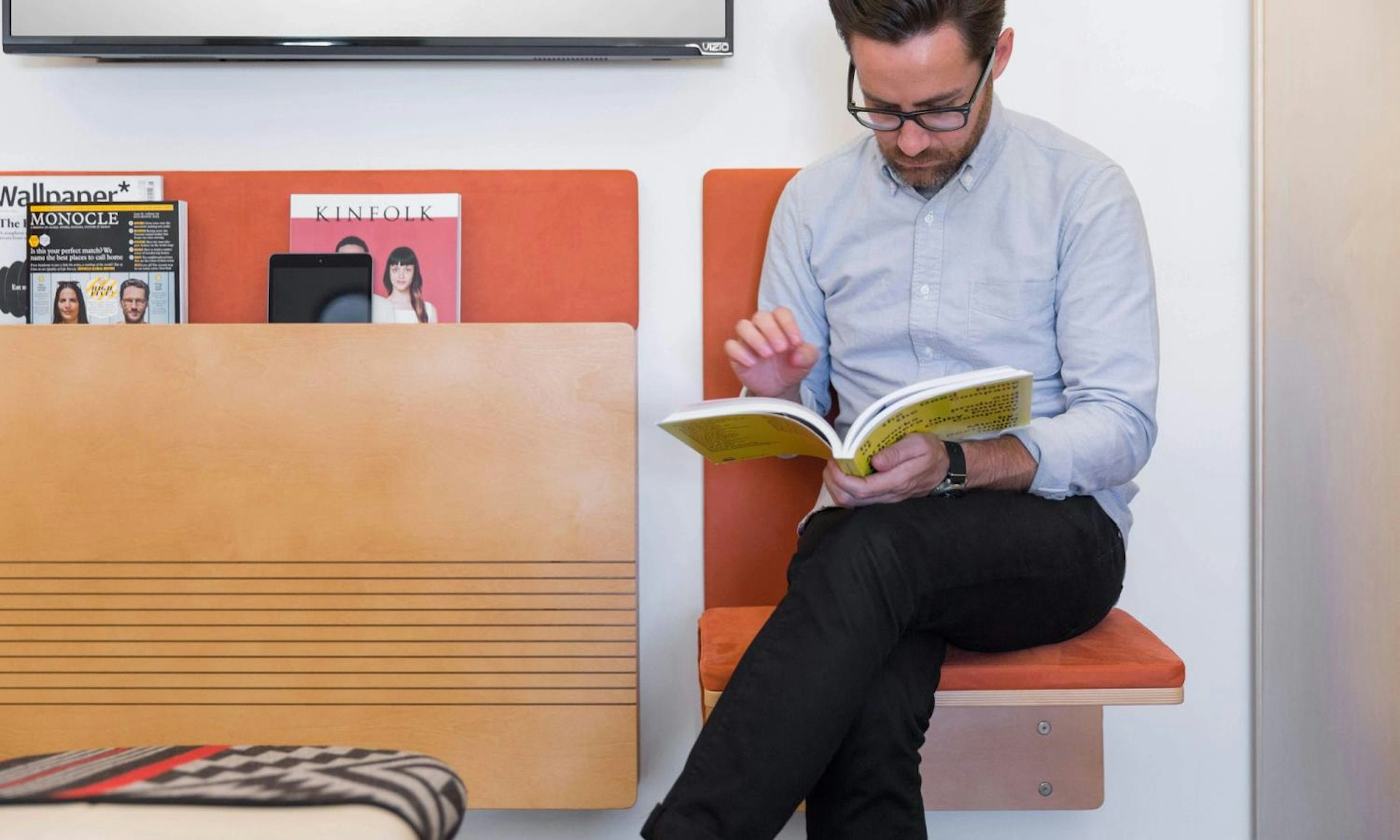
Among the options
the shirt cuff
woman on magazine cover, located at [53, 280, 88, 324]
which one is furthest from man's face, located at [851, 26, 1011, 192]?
woman on magazine cover, located at [53, 280, 88, 324]

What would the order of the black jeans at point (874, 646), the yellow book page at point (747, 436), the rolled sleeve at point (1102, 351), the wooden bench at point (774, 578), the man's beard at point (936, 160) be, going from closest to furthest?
the black jeans at point (874, 646) → the yellow book page at point (747, 436) → the rolled sleeve at point (1102, 351) → the man's beard at point (936, 160) → the wooden bench at point (774, 578)

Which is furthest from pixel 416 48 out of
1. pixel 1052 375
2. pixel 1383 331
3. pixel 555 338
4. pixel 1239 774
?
pixel 1239 774

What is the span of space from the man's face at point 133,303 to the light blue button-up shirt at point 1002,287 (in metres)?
0.91

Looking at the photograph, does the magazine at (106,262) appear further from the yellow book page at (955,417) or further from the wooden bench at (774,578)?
the yellow book page at (955,417)

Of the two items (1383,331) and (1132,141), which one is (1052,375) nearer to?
Answer: (1383,331)

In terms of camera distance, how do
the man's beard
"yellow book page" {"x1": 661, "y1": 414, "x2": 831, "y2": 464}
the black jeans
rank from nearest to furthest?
the black jeans < "yellow book page" {"x1": 661, "y1": 414, "x2": 831, "y2": 464} < the man's beard

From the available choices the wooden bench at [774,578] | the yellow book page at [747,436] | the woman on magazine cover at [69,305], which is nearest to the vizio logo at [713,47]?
the wooden bench at [774,578]

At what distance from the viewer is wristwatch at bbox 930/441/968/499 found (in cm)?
129

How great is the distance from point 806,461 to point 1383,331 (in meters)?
0.79

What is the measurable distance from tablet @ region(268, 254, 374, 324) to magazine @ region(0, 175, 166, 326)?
244mm

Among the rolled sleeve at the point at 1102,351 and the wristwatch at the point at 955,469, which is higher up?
the rolled sleeve at the point at 1102,351

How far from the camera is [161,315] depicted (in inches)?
67.2

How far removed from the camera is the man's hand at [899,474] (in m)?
1.24

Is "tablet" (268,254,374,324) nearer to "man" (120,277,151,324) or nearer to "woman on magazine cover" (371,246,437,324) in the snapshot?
"woman on magazine cover" (371,246,437,324)
